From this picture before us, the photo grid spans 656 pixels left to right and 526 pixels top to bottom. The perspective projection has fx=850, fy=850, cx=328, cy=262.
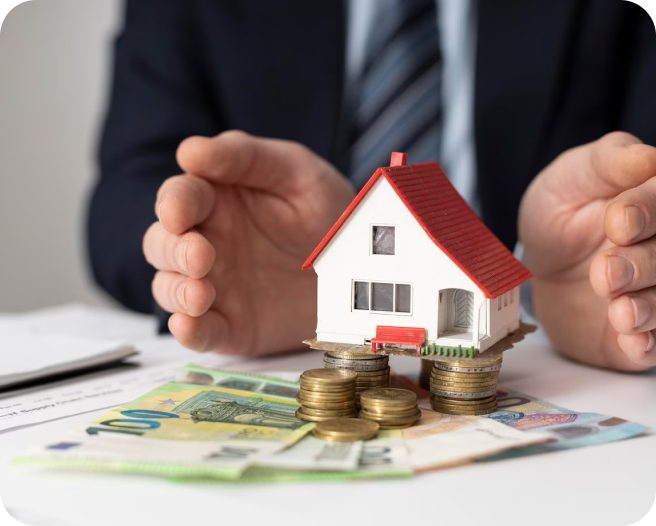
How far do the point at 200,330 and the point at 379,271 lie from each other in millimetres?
382

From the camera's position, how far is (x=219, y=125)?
2504 mm

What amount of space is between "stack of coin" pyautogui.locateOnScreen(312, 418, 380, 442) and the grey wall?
2.56m

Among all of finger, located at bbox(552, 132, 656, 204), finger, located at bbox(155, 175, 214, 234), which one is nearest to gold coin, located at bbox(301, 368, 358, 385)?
finger, located at bbox(155, 175, 214, 234)

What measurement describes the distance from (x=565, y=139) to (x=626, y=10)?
337 mm

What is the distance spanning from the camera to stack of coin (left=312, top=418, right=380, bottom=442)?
1184 millimetres

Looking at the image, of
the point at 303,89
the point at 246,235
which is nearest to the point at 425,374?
the point at 246,235

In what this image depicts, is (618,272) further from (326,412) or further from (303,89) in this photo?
(303,89)

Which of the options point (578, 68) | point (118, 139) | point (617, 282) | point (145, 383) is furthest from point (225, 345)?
point (578, 68)

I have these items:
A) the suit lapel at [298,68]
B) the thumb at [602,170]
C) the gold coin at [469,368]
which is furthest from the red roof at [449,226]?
the suit lapel at [298,68]

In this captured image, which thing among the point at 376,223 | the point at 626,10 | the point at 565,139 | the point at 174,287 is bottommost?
the point at 174,287

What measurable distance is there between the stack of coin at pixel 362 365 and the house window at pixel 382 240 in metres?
0.17

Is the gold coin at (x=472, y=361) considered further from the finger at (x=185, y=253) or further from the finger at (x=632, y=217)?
the finger at (x=185, y=253)

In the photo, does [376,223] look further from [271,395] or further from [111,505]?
[111,505]

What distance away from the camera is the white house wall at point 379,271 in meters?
1.31
